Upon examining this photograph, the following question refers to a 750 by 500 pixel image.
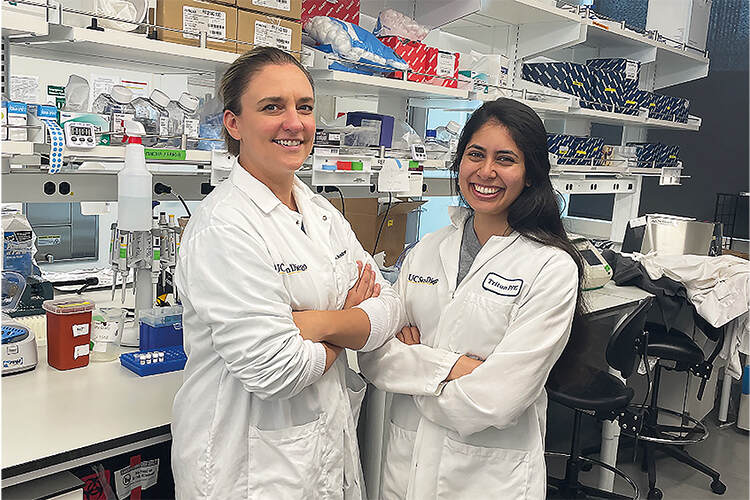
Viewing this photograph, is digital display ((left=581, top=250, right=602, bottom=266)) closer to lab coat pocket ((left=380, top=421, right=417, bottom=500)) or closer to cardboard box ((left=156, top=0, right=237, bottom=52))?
lab coat pocket ((left=380, top=421, right=417, bottom=500))

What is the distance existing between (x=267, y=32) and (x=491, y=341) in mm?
1210

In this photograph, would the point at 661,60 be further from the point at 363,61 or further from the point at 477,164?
the point at 477,164

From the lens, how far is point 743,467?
3584mm

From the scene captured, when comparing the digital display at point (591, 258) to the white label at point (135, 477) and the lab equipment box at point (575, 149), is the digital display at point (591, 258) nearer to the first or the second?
the lab equipment box at point (575, 149)

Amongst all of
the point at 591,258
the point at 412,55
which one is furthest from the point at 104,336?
the point at 591,258

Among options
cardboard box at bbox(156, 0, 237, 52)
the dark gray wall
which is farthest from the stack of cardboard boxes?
the dark gray wall

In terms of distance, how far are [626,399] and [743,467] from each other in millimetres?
1507

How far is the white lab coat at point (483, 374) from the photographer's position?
5.02ft

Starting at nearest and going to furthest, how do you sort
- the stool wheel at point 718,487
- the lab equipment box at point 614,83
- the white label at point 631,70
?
the stool wheel at point 718,487 < the lab equipment box at point 614,83 < the white label at point 631,70

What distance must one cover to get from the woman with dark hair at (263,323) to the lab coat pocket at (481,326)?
0.25 m

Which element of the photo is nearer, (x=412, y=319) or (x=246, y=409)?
(x=246, y=409)

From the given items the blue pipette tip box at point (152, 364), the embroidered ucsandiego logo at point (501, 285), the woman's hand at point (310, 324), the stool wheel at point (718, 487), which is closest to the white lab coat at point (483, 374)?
the embroidered ucsandiego logo at point (501, 285)

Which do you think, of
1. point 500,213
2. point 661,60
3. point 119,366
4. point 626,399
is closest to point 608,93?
point 661,60

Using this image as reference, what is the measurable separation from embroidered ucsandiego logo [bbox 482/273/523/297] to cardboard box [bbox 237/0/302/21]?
113 centimetres
